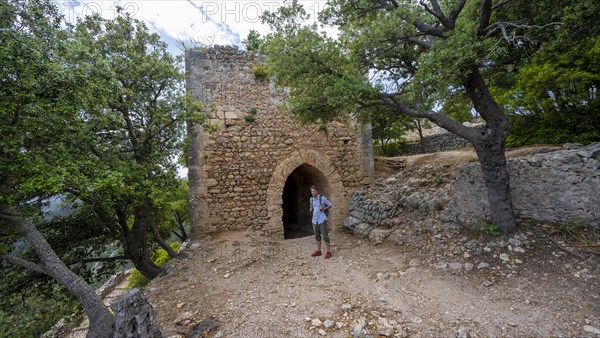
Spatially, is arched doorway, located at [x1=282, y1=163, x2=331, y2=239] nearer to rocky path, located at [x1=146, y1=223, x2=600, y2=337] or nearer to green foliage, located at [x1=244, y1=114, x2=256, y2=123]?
green foliage, located at [x1=244, y1=114, x2=256, y2=123]

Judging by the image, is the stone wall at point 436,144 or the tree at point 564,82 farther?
the stone wall at point 436,144

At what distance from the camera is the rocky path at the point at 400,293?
2760mm

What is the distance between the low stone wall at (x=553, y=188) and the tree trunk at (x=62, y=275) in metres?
6.30

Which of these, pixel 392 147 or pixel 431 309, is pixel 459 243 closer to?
pixel 431 309

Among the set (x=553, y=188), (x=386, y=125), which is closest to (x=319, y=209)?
(x=553, y=188)

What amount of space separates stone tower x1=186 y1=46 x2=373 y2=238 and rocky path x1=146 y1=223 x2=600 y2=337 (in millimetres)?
1677

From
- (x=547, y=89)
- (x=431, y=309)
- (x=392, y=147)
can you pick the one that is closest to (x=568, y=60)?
(x=547, y=89)

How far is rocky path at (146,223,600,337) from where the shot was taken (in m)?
2.76

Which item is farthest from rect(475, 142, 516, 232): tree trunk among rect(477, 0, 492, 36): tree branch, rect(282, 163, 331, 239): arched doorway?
rect(282, 163, 331, 239): arched doorway

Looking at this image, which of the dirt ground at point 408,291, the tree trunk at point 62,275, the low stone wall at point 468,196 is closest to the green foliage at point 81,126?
the tree trunk at point 62,275

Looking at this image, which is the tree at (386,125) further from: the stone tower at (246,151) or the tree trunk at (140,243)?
the tree trunk at (140,243)

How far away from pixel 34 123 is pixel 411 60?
257 inches

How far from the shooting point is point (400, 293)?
11.6ft

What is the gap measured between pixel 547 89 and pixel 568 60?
62 centimetres
